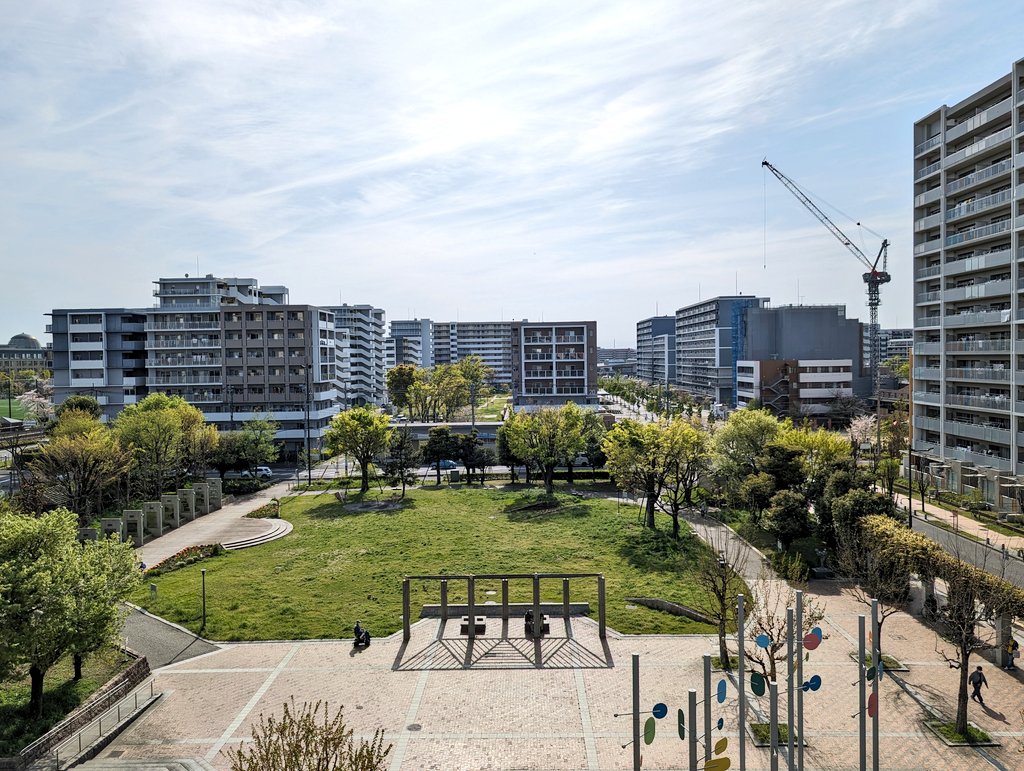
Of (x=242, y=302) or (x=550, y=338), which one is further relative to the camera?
(x=550, y=338)

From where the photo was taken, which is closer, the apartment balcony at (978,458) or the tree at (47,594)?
the tree at (47,594)

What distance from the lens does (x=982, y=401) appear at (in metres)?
44.3

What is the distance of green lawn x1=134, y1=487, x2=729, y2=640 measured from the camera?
2509cm

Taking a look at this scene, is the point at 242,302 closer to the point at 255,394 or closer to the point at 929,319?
the point at 255,394

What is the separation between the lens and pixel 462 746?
16.4m

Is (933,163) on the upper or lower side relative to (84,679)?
upper

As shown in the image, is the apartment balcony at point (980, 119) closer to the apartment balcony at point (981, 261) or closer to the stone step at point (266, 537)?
the apartment balcony at point (981, 261)

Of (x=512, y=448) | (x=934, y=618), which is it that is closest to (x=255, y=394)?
(x=512, y=448)

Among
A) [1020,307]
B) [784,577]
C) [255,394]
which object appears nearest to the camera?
[784,577]

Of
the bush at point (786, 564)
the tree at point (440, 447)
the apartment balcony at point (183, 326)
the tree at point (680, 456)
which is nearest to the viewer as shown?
the bush at point (786, 564)

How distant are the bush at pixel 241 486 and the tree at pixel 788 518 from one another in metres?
40.5

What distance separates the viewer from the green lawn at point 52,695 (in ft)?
54.1

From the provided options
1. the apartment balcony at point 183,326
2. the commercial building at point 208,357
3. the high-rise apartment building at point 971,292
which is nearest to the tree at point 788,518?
A: the high-rise apartment building at point 971,292

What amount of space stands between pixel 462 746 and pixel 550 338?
285 feet
